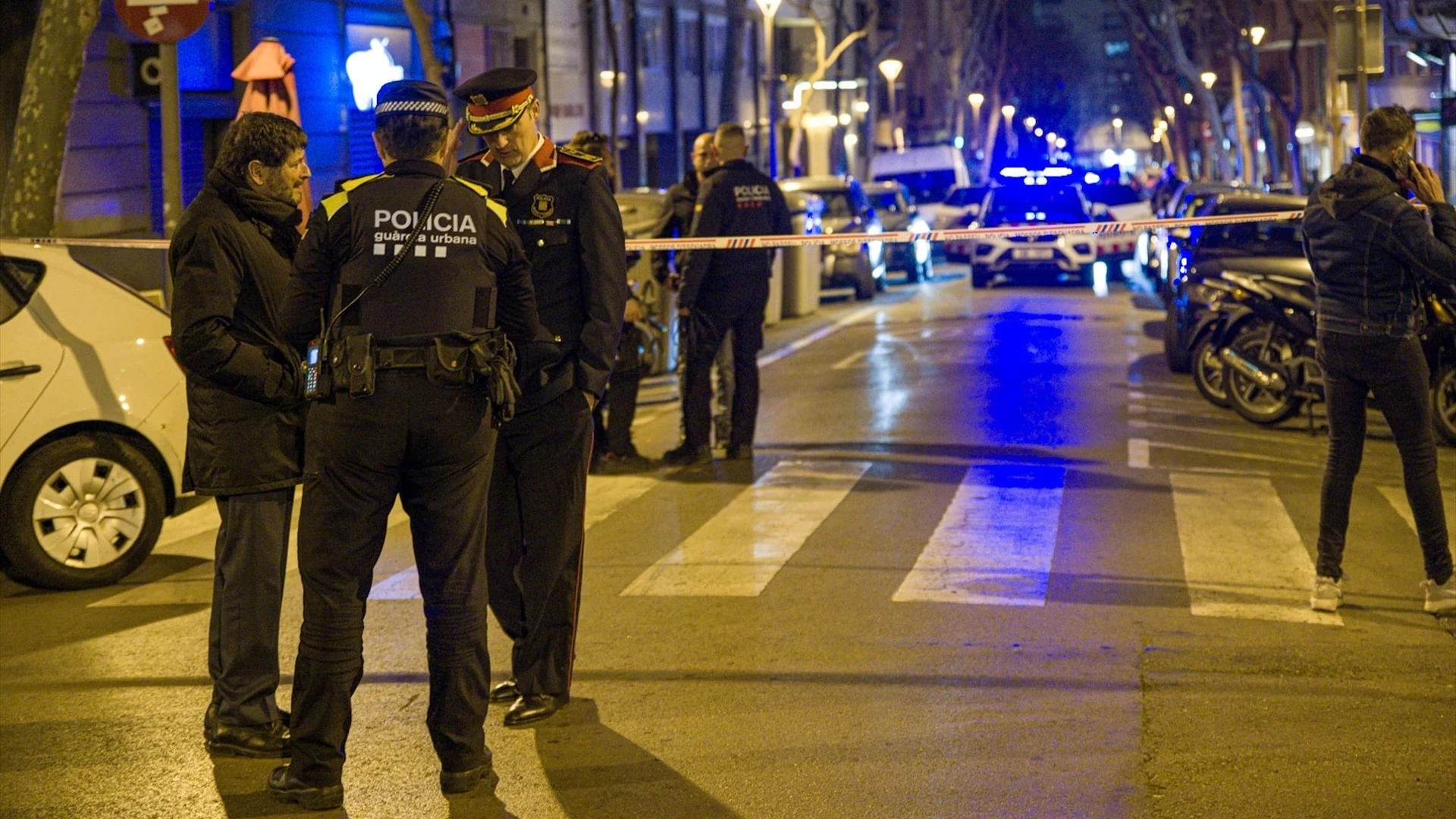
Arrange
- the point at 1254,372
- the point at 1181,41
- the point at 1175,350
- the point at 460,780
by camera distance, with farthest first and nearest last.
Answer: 1. the point at 1181,41
2. the point at 1175,350
3. the point at 1254,372
4. the point at 460,780

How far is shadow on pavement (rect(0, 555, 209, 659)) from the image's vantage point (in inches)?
269

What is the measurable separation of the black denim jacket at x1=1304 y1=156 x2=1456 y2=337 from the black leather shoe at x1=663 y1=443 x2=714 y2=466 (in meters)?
4.53

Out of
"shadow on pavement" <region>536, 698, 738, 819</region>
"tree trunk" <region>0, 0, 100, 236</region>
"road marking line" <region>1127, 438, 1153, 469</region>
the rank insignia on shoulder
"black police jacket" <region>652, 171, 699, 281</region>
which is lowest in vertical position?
"shadow on pavement" <region>536, 698, 738, 819</region>

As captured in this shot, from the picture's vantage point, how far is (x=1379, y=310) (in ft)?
22.2

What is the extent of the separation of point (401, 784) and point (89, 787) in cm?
86

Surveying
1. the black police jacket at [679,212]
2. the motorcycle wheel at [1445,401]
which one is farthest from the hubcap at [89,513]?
the motorcycle wheel at [1445,401]

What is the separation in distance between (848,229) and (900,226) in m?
4.79

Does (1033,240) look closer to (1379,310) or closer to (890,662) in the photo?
(1379,310)

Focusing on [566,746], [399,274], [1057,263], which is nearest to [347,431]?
[399,274]

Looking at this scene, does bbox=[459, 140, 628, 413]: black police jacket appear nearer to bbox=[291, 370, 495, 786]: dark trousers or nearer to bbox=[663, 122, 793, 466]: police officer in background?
bbox=[291, 370, 495, 786]: dark trousers

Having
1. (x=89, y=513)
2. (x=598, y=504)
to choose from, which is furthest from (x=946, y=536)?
(x=89, y=513)

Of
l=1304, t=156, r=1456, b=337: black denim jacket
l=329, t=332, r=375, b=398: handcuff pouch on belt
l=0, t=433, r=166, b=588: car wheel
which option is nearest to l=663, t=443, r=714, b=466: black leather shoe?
l=0, t=433, r=166, b=588: car wheel

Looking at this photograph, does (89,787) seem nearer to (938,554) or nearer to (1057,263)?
(938,554)

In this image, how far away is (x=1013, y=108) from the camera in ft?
369
